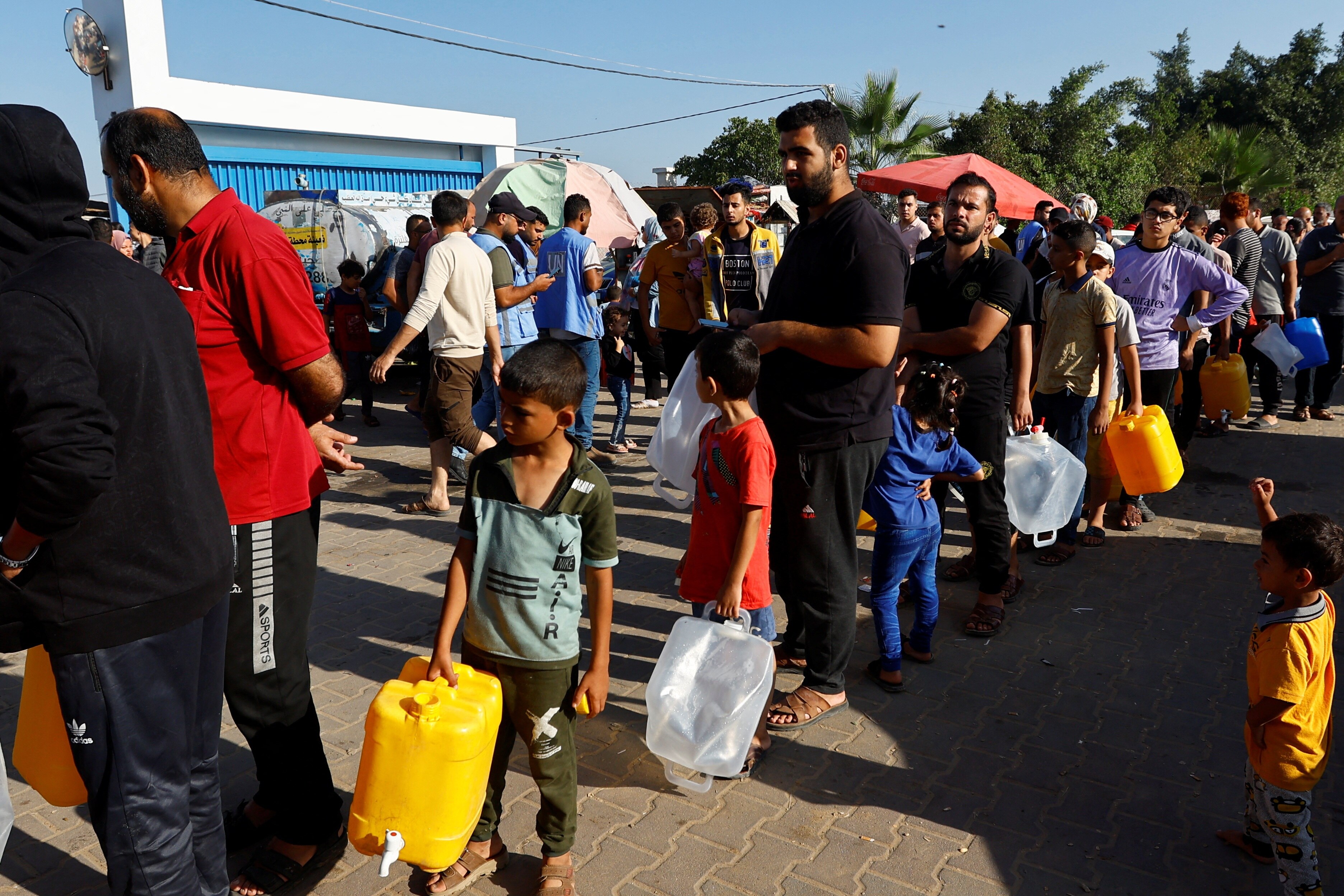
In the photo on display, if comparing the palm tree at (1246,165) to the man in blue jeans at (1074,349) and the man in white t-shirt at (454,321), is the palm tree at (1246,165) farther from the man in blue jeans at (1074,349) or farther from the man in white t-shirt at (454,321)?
the man in white t-shirt at (454,321)

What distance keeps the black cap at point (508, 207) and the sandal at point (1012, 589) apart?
4.47 meters

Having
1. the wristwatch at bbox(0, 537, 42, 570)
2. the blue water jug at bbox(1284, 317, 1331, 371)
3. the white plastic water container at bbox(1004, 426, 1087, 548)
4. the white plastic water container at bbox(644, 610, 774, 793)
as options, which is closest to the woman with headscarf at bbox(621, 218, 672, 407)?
the white plastic water container at bbox(1004, 426, 1087, 548)

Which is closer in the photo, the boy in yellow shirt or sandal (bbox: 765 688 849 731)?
the boy in yellow shirt

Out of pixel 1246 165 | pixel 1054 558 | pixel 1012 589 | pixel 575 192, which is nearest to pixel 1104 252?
pixel 1054 558

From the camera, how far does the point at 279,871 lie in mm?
2703

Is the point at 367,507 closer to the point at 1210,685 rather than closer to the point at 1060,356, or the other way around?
the point at 1060,356

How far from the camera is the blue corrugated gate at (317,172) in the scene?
2016 cm

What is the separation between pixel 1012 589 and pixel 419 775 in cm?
362

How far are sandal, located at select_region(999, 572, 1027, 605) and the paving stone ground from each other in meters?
0.06

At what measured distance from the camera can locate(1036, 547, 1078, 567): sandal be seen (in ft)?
18.1

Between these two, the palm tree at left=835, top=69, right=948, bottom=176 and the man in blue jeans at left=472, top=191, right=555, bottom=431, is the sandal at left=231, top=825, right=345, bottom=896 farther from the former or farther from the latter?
the palm tree at left=835, top=69, right=948, bottom=176

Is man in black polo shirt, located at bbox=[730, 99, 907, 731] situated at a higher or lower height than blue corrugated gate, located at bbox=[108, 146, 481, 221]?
lower

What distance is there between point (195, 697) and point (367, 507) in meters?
4.67

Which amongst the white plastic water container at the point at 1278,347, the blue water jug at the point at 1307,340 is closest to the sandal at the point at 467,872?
the white plastic water container at the point at 1278,347
